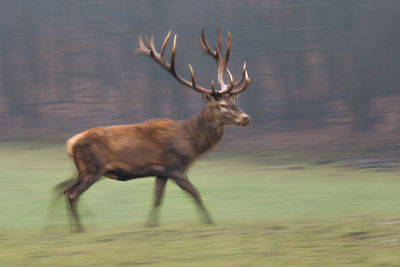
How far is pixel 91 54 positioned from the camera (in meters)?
28.4

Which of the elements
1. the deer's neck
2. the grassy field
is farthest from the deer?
the grassy field

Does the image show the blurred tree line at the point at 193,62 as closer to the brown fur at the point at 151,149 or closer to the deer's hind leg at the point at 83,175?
the brown fur at the point at 151,149

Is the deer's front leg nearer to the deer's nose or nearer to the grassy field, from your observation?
the grassy field

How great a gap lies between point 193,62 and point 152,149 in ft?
48.9

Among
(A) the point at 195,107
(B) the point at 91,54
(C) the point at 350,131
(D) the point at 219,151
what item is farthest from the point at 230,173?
(B) the point at 91,54

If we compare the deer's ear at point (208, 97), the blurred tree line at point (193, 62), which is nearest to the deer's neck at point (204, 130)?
the deer's ear at point (208, 97)

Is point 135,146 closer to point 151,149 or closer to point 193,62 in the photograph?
point 151,149

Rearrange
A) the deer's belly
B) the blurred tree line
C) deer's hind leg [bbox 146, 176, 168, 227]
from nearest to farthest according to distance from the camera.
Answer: the deer's belly → deer's hind leg [bbox 146, 176, 168, 227] → the blurred tree line

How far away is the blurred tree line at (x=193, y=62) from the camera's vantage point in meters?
20.9

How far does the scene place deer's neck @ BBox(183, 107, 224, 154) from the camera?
29.2 feet

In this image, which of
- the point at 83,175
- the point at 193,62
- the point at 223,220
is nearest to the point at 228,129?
the point at 193,62

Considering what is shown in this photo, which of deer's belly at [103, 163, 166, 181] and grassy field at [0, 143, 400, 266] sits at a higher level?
deer's belly at [103, 163, 166, 181]

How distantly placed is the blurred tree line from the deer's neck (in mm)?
11721

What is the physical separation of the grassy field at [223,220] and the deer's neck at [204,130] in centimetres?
87
